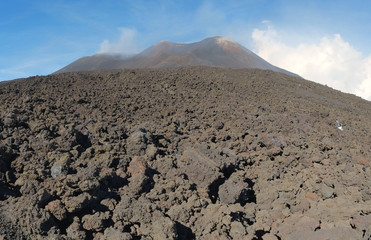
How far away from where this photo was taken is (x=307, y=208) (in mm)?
4250

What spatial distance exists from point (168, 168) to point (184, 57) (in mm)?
27079

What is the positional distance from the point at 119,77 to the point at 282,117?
6095mm

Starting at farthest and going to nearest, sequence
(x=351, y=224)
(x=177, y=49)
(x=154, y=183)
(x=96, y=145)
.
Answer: (x=177, y=49)
(x=96, y=145)
(x=154, y=183)
(x=351, y=224)

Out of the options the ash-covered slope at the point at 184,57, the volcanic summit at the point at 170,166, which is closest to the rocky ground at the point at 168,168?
the volcanic summit at the point at 170,166

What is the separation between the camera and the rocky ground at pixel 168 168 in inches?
128

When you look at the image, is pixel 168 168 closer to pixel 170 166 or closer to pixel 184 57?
pixel 170 166

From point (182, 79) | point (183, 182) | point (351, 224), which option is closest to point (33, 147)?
point (183, 182)

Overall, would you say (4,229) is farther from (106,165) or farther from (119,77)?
(119,77)

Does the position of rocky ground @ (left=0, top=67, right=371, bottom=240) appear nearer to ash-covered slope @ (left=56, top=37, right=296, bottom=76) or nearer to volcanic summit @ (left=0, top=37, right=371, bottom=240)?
volcanic summit @ (left=0, top=37, right=371, bottom=240)

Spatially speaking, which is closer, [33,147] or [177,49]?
[33,147]

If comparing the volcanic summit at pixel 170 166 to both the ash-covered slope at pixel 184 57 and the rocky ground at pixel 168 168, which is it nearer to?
the rocky ground at pixel 168 168

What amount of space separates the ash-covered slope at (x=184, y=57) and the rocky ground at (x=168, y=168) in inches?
869

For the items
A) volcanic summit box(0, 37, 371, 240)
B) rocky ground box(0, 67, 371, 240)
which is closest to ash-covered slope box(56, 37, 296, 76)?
volcanic summit box(0, 37, 371, 240)

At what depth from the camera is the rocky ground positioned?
324 centimetres
